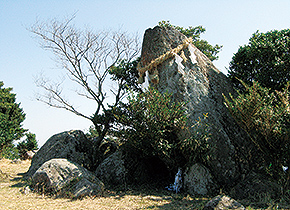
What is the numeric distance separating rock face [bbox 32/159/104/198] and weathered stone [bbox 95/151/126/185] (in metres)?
1.06

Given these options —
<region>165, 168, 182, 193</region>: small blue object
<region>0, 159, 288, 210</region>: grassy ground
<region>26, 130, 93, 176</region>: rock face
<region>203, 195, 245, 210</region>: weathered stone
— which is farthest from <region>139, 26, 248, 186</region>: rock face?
<region>26, 130, 93, 176</region>: rock face

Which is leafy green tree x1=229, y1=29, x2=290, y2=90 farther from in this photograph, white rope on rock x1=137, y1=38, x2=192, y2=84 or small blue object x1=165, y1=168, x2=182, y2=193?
small blue object x1=165, y1=168, x2=182, y2=193

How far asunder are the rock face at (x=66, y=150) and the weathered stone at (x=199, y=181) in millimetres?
4659

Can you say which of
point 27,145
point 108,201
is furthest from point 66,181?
point 27,145

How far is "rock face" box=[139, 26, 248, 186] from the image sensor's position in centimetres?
687

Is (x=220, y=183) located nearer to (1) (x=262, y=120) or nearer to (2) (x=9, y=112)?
(1) (x=262, y=120)

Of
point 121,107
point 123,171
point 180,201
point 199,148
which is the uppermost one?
point 121,107

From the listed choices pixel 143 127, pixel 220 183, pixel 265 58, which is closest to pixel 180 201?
pixel 220 183

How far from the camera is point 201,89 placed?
25.4 feet

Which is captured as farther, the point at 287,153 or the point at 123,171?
the point at 123,171

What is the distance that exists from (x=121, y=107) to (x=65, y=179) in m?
2.90

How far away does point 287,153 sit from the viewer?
565 centimetres

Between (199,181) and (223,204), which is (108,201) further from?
(223,204)

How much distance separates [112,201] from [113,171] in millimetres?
2049
